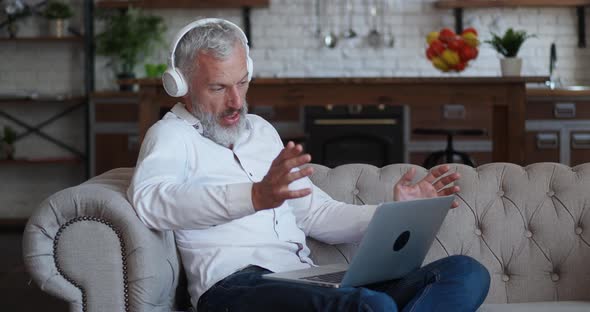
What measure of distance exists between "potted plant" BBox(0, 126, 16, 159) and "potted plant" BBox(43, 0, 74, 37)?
0.86 m

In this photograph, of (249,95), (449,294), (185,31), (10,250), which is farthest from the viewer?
(10,250)

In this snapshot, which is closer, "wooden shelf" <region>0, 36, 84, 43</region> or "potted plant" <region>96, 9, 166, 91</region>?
"potted plant" <region>96, 9, 166, 91</region>

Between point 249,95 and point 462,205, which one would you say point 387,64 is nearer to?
point 249,95

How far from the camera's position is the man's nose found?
7.79ft

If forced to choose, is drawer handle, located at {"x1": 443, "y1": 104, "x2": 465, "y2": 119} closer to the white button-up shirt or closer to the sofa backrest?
the sofa backrest

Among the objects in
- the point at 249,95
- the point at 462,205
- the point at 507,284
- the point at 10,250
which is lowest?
the point at 10,250

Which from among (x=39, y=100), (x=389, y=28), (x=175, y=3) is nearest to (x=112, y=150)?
(x=39, y=100)

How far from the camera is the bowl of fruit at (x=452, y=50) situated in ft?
17.0

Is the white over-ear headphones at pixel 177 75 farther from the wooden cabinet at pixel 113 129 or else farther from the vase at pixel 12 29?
the vase at pixel 12 29

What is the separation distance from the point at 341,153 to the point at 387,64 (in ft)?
3.50

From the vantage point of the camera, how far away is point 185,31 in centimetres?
236

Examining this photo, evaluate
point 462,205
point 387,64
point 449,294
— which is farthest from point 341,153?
point 449,294

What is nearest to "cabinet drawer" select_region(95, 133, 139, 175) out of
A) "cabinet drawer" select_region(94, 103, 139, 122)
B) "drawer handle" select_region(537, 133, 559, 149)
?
"cabinet drawer" select_region(94, 103, 139, 122)

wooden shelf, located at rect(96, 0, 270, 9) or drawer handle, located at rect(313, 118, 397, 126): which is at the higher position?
wooden shelf, located at rect(96, 0, 270, 9)
